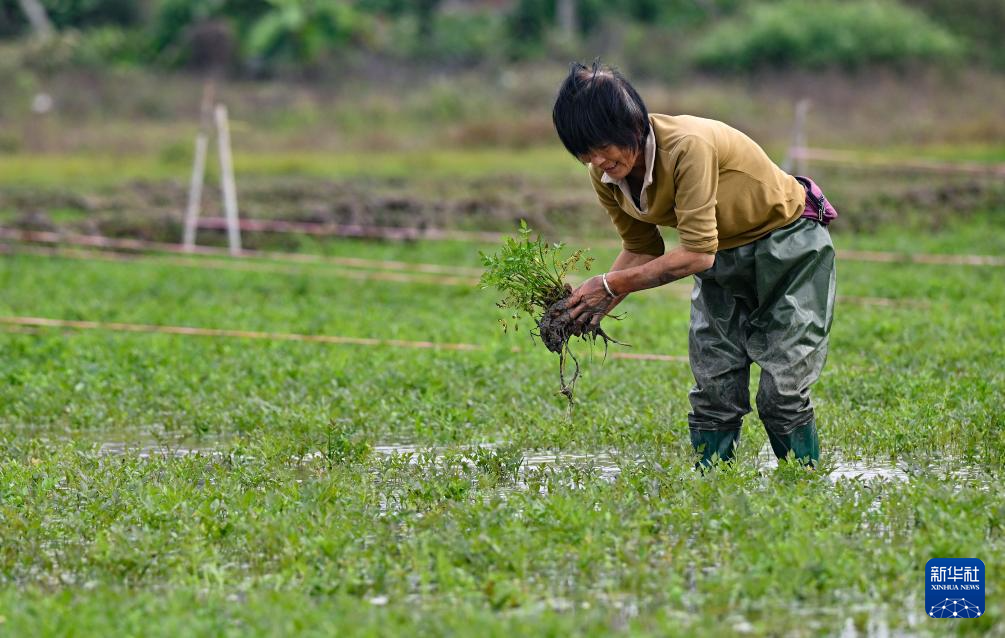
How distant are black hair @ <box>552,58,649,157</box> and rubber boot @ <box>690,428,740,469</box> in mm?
1591

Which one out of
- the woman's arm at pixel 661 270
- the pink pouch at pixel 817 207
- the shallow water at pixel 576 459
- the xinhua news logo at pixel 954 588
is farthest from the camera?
the shallow water at pixel 576 459

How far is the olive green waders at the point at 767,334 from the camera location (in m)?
5.95

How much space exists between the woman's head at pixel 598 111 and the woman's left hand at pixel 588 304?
Result: 0.73m

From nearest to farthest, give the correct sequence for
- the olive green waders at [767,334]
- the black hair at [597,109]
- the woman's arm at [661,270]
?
the black hair at [597,109], the woman's arm at [661,270], the olive green waders at [767,334]

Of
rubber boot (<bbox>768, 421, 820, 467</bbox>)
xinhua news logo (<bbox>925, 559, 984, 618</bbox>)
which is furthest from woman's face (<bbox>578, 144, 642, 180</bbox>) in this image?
xinhua news logo (<bbox>925, 559, 984, 618</bbox>)

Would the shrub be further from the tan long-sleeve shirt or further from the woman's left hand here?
the woman's left hand

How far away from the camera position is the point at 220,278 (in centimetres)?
A: 1433

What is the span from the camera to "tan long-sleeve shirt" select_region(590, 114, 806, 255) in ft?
18.1

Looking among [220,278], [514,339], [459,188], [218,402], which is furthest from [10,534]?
Answer: [459,188]

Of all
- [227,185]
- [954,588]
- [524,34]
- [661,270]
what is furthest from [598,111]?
[524,34]

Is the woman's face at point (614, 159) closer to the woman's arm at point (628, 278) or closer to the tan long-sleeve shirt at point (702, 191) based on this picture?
the tan long-sleeve shirt at point (702, 191)

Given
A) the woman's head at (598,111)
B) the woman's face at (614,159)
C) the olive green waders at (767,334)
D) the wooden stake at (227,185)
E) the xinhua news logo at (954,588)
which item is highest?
the woman's head at (598,111)

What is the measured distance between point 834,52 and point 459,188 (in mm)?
13274

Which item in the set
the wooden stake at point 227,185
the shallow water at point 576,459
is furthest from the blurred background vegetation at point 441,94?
the shallow water at point 576,459
